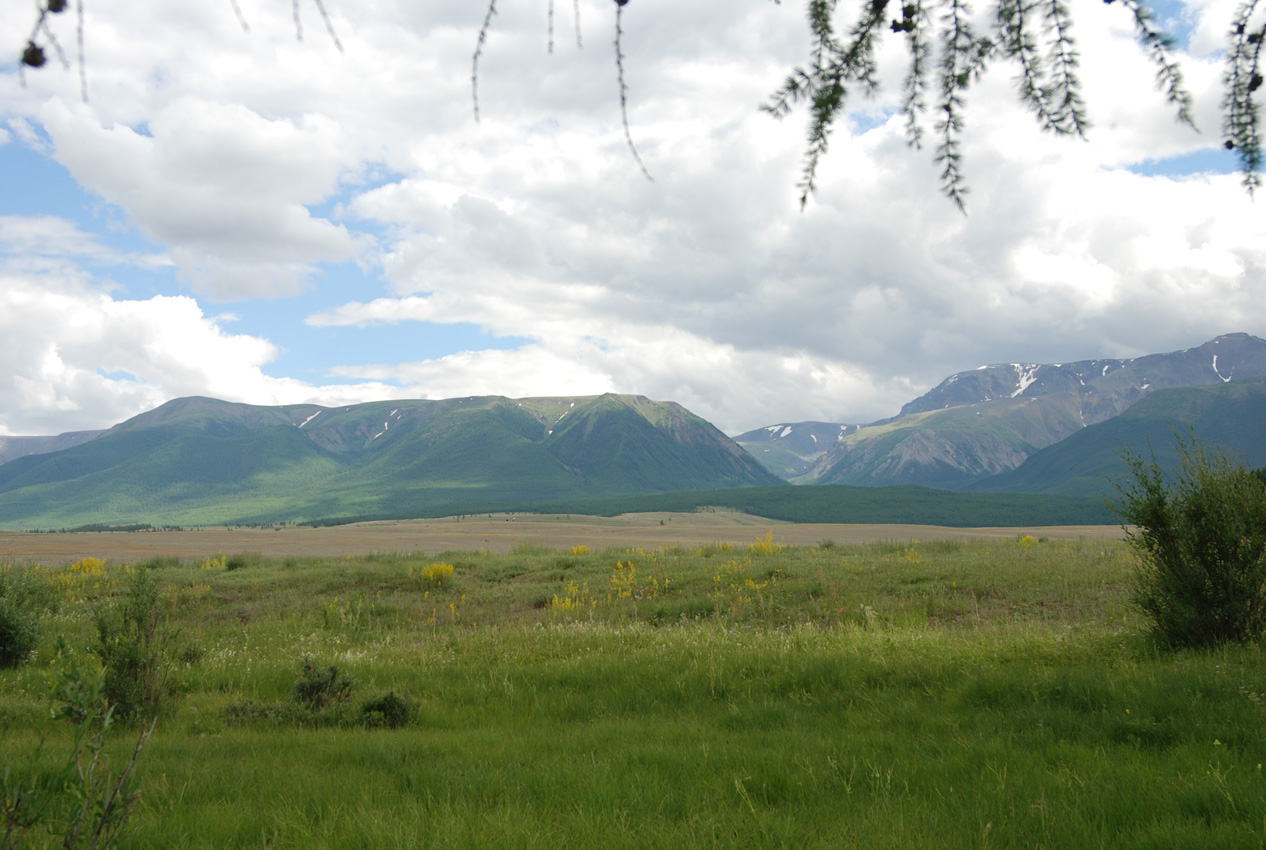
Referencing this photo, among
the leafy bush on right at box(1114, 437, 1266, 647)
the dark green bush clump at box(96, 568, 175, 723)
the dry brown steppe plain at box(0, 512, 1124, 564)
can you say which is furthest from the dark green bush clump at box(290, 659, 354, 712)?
the dry brown steppe plain at box(0, 512, 1124, 564)

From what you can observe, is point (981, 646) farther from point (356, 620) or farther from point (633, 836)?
point (356, 620)

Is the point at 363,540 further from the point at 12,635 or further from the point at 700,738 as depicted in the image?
the point at 700,738

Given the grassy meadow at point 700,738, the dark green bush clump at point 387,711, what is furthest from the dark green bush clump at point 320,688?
the dark green bush clump at point 387,711

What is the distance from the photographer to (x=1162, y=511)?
8.09 meters

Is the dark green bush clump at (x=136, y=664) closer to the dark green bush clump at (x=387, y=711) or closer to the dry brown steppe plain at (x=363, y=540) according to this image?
the dark green bush clump at (x=387, y=711)

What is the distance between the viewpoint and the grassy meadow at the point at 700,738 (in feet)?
12.3

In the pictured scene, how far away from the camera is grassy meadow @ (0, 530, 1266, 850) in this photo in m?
3.73

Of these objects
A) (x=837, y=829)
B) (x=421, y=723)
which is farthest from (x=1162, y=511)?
(x=421, y=723)

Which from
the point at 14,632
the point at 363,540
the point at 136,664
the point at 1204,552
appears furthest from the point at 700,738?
the point at 363,540

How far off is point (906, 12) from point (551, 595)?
14.7 m

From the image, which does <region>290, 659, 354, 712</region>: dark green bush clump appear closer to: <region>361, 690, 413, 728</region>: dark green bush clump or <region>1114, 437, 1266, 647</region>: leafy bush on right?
<region>361, 690, 413, 728</region>: dark green bush clump

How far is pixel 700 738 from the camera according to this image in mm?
5426

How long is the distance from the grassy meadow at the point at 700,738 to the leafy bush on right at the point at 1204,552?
54cm

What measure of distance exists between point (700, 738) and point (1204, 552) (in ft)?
20.5
